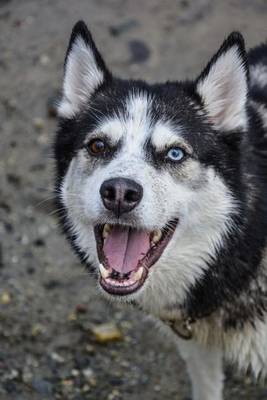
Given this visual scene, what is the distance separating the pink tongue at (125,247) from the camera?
3.59 m

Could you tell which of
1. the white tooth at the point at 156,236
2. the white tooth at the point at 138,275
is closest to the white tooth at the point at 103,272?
the white tooth at the point at 138,275

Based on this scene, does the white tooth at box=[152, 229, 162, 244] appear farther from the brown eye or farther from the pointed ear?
the pointed ear

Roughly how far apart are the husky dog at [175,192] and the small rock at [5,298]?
167 cm

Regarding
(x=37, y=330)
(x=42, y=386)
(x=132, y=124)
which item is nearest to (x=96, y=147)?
(x=132, y=124)

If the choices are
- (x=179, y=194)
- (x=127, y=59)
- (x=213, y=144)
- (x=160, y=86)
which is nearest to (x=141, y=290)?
(x=179, y=194)

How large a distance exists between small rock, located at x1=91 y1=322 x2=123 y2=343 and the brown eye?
189cm

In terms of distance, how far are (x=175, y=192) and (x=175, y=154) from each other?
8.3 inches

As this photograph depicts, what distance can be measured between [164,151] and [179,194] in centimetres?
23

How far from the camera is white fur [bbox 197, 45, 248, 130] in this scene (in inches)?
150

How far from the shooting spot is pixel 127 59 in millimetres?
7652

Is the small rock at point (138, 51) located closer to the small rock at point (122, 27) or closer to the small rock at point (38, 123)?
the small rock at point (122, 27)

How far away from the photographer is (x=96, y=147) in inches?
150

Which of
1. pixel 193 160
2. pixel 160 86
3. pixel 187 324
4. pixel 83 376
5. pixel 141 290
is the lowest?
pixel 83 376

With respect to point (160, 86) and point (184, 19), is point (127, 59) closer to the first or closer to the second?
point (184, 19)
